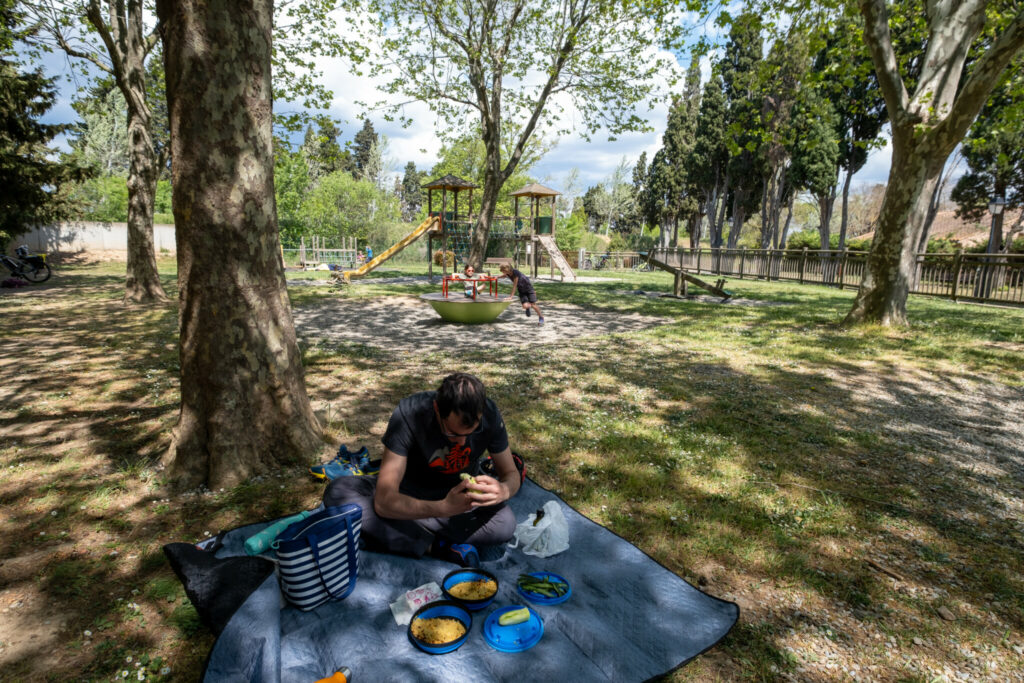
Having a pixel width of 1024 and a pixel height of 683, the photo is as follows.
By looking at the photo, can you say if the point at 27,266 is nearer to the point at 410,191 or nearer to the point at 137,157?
the point at 137,157

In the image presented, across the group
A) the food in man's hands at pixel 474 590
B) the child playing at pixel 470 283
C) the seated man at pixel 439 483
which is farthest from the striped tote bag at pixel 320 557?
the child playing at pixel 470 283

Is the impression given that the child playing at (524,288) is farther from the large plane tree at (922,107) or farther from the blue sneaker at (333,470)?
the blue sneaker at (333,470)

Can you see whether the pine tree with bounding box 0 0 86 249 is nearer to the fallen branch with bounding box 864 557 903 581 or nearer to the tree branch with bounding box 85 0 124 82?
the tree branch with bounding box 85 0 124 82

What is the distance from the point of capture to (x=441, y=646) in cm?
220

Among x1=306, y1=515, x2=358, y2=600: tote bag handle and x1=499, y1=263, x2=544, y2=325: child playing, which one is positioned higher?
x1=499, y1=263, x2=544, y2=325: child playing

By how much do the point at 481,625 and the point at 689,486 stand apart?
2.25 m

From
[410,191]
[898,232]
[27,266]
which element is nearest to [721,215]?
[898,232]

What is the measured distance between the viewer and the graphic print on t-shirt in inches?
114

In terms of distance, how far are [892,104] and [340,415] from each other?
11270mm

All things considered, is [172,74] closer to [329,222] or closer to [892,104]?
[892,104]

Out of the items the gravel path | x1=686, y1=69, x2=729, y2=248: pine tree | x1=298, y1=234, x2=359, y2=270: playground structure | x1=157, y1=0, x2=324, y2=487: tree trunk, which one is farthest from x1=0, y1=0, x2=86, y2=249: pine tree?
x1=686, y1=69, x2=729, y2=248: pine tree

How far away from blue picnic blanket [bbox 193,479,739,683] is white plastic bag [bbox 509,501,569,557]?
69 mm

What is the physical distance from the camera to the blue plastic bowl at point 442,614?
2201 mm

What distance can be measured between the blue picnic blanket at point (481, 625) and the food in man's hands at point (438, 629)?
6cm
